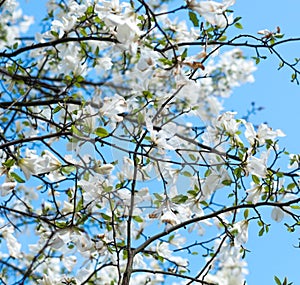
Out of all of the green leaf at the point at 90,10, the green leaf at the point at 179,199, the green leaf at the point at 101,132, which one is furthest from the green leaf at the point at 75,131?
the green leaf at the point at 90,10

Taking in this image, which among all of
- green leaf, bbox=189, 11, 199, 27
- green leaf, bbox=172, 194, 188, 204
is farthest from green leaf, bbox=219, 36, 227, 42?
green leaf, bbox=172, 194, 188, 204

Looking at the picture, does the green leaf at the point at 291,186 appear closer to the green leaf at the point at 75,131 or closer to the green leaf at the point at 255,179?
the green leaf at the point at 255,179

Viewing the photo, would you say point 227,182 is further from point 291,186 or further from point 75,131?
point 75,131

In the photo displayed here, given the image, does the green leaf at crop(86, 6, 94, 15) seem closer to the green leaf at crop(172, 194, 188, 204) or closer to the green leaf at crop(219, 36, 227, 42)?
the green leaf at crop(219, 36, 227, 42)

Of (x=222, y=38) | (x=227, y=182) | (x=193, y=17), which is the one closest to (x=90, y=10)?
(x=222, y=38)

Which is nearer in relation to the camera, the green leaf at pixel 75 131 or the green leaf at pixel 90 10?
the green leaf at pixel 75 131

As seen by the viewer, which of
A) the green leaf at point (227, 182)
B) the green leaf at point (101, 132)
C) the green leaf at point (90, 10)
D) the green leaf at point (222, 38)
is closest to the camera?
the green leaf at point (101, 132)

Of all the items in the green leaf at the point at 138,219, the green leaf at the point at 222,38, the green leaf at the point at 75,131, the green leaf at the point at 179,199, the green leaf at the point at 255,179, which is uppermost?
the green leaf at the point at 222,38

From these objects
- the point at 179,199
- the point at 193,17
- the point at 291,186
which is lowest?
the point at 179,199

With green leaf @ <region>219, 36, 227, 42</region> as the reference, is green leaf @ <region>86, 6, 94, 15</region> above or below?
above

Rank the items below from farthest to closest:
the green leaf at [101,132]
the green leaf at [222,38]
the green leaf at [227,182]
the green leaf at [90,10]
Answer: the green leaf at [90,10] → the green leaf at [222,38] → the green leaf at [227,182] → the green leaf at [101,132]

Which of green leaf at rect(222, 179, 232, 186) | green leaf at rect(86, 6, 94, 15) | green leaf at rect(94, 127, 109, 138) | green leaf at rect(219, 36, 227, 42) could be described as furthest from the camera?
green leaf at rect(86, 6, 94, 15)

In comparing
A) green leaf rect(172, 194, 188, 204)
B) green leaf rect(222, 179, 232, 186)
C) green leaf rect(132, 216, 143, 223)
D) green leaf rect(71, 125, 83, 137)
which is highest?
green leaf rect(222, 179, 232, 186)

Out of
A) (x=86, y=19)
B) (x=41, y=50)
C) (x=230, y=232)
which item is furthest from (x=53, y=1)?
(x=230, y=232)
